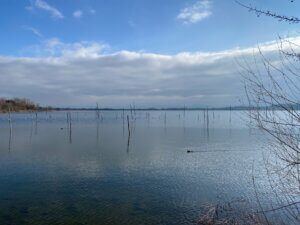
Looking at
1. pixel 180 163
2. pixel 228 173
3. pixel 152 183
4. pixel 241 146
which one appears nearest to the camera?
pixel 152 183

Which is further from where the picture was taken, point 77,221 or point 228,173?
point 228,173

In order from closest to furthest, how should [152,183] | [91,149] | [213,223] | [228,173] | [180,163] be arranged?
[213,223]
[152,183]
[228,173]
[180,163]
[91,149]

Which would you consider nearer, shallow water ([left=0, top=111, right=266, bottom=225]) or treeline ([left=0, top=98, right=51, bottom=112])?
shallow water ([left=0, top=111, right=266, bottom=225])

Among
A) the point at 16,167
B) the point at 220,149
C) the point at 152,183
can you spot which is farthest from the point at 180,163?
the point at 16,167

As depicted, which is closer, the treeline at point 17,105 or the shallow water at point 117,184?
the shallow water at point 117,184

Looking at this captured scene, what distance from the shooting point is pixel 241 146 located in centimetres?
3728

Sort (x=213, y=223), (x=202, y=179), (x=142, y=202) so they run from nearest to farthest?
1. (x=213, y=223)
2. (x=142, y=202)
3. (x=202, y=179)

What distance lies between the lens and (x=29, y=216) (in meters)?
13.1

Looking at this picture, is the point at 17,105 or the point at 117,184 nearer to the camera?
the point at 117,184

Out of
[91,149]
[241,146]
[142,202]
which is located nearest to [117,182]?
[142,202]

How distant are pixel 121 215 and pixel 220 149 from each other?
2329 cm

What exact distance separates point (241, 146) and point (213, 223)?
86.8ft

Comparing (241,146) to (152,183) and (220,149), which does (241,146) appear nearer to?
(220,149)

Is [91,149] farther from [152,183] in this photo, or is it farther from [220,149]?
[152,183]
